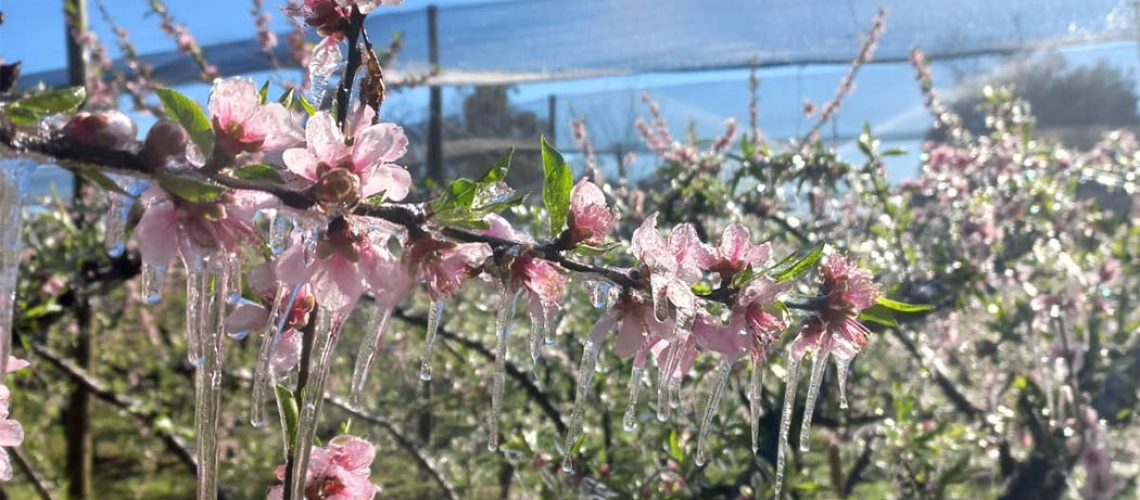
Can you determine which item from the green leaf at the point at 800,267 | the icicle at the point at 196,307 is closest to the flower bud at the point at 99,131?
the icicle at the point at 196,307

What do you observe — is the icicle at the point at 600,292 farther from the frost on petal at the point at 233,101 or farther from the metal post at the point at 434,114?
the metal post at the point at 434,114

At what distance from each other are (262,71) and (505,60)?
933 millimetres

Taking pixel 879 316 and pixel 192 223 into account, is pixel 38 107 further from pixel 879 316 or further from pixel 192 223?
pixel 879 316

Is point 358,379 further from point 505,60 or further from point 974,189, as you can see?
point 505,60

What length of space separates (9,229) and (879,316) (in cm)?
62

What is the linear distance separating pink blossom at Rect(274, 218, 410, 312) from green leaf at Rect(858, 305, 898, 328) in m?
0.39

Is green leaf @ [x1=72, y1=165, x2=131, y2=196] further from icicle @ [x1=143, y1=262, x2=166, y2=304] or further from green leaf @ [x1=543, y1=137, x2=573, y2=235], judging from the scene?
green leaf @ [x1=543, y1=137, x2=573, y2=235]

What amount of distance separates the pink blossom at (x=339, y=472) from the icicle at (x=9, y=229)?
226mm

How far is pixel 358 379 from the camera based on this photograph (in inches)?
25.8

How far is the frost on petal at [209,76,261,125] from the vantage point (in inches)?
21.6

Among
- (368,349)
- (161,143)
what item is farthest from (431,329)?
(161,143)

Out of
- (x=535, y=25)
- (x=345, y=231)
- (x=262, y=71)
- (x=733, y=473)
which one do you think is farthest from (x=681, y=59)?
(x=345, y=231)

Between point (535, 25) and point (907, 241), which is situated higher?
point (535, 25)

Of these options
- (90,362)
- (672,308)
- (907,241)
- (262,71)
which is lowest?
(90,362)
